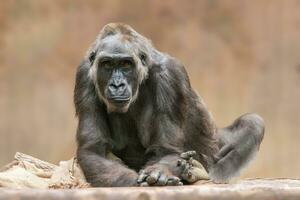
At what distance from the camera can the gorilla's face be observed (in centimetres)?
598

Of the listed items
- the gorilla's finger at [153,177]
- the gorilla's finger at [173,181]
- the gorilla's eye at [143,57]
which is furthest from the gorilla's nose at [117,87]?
the gorilla's finger at [173,181]

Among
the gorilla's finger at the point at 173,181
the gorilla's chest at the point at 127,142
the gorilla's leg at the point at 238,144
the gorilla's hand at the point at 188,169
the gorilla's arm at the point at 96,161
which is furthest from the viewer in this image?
the gorilla's leg at the point at 238,144

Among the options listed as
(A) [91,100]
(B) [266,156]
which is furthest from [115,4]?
(A) [91,100]

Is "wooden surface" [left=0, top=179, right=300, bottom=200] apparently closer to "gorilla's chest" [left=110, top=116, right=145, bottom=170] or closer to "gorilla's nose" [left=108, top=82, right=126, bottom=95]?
"gorilla's nose" [left=108, top=82, right=126, bottom=95]

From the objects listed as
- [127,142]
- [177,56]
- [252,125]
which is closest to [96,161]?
[127,142]

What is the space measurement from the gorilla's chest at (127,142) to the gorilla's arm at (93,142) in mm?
103

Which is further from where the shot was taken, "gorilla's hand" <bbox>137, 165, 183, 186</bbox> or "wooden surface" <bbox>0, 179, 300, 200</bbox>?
"gorilla's hand" <bbox>137, 165, 183, 186</bbox>

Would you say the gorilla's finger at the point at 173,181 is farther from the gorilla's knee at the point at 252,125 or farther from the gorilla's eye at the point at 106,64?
the gorilla's knee at the point at 252,125

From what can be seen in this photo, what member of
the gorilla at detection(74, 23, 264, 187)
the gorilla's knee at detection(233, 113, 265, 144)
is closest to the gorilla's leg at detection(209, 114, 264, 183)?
the gorilla's knee at detection(233, 113, 265, 144)

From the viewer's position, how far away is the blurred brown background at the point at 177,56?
428 inches

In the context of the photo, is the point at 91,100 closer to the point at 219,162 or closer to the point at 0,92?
the point at 219,162

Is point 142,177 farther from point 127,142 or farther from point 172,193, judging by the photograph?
point 172,193

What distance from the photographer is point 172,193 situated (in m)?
4.36

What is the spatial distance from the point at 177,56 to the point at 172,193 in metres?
6.58
